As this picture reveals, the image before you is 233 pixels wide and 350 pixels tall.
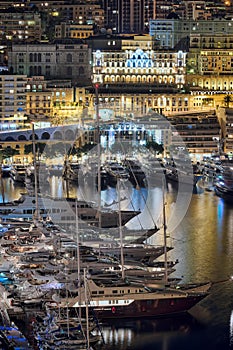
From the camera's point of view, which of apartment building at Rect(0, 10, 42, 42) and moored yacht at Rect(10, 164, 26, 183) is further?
apartment building at Rect(0, 10, 42, 42)

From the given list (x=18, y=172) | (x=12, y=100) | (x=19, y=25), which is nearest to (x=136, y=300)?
(x=18, y=172)

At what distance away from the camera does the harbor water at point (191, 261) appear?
Result: 1218 cm

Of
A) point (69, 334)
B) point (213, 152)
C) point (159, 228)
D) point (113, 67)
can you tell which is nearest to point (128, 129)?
point (213, 152)

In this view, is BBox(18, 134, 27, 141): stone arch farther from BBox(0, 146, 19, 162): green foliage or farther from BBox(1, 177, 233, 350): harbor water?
BBox(1, 177, 233, 350): harbor water

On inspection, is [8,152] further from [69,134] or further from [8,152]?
[69,134]

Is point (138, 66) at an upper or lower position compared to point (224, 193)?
upper

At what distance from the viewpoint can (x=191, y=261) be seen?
1504 cm

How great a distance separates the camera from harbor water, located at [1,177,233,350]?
12.2m

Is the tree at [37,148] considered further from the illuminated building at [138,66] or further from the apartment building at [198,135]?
the illuminated building at [138,66]

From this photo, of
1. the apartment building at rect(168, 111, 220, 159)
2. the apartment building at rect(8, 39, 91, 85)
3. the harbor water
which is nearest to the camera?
the harbor water

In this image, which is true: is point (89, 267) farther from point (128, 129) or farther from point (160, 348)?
point (128, 129)

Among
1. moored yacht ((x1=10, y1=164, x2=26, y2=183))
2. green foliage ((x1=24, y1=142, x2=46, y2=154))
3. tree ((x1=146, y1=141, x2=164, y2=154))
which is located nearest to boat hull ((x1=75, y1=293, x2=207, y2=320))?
moored yacht ((x1=10, y1=164, x2=26, y2=183))

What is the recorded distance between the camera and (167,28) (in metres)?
33.4

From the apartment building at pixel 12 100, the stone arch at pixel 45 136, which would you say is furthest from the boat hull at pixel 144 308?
the apartment building at pixel 12 100
